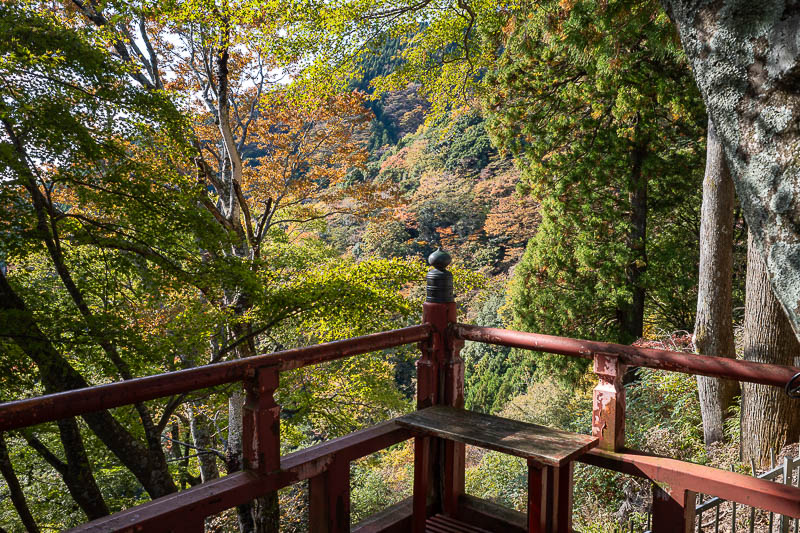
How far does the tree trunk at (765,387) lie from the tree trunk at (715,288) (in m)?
0.79

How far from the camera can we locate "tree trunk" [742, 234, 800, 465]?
4.78 meters

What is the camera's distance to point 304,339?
13250 mm

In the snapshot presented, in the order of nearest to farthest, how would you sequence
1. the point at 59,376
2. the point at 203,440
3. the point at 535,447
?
the point at 535,447 → the point at 59,376 → the point at 203,440

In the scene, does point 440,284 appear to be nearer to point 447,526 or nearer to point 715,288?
point 447,526

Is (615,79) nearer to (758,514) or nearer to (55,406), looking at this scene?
(758,514)

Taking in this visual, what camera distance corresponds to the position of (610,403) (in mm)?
2162

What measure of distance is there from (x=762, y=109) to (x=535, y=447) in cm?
145

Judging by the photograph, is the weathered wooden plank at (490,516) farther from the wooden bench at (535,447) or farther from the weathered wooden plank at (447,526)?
the wooden bench at (535,447)

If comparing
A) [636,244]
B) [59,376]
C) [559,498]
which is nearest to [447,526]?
[559,498]

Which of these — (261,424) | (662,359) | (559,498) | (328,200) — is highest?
(328,200)

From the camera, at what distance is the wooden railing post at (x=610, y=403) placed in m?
2.15

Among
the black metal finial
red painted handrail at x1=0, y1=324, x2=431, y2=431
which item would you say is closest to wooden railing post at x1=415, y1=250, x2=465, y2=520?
the black metal finial

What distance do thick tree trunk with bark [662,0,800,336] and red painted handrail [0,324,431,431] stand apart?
1522 mm

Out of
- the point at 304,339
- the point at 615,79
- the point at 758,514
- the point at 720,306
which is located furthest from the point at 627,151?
the point at 304,339
